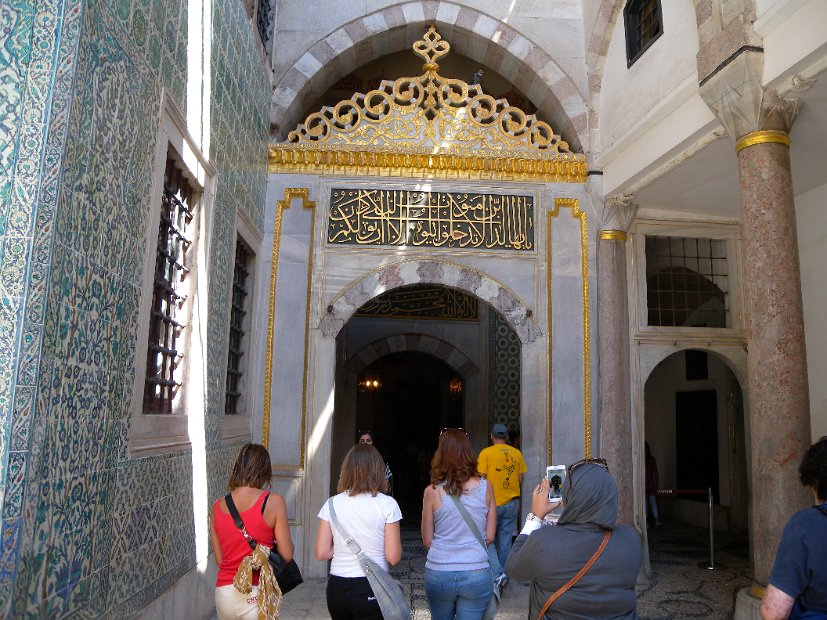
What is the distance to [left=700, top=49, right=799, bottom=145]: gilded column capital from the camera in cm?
347

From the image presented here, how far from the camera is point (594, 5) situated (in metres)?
5.58

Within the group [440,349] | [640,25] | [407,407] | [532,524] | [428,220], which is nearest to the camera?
[532,524]

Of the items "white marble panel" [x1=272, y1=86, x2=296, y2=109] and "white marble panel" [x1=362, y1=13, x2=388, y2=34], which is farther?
"white marble panel" [x1=362, y1=13, x2=388, y2=34]

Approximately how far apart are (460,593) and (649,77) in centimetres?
385

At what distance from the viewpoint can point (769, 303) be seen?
11.2 ft

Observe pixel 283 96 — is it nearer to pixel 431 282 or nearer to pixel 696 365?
pixel 431 282

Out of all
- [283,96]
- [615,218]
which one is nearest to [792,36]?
[615,218]

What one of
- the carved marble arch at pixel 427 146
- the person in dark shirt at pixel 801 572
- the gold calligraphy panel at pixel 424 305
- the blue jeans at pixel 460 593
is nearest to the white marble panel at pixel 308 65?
the carved marble arch at pixel 427 146

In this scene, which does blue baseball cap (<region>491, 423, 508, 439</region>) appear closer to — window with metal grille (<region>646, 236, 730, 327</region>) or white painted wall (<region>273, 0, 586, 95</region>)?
window with metal grille (<region>646, 236, 730, 327</region>)

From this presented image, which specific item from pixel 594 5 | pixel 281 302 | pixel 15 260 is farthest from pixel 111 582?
pixel 594 5

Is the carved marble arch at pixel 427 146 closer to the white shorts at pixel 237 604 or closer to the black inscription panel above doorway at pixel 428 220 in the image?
the black inscription panel above doorway at pixel 428 220

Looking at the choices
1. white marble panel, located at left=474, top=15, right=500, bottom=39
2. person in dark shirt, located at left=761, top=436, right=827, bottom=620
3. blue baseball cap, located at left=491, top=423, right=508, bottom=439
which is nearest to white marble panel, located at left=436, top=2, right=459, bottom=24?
white marble panel, located at left=474, top=15, right=500, bottom=39

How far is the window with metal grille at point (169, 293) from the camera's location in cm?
321

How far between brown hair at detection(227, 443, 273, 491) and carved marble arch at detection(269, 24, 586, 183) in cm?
363
